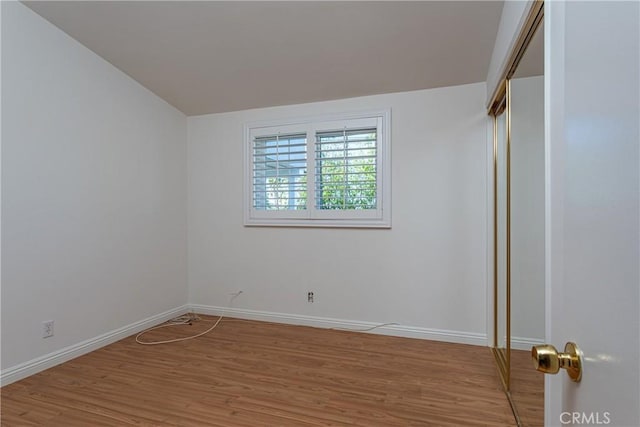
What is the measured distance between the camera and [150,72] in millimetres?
3051

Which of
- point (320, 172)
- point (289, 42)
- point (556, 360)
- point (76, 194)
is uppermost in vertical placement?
point (289, 42)

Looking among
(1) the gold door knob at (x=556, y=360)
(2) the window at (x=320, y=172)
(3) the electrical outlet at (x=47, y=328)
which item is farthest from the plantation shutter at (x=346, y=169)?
(1) the gold door knob at (x=556, y=360)

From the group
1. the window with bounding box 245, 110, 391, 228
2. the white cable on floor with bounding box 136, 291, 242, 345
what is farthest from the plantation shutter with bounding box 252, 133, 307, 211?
the white cable on floor with bounding box 136, 291, 242, 345

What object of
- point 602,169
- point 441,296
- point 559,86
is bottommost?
point 441,296

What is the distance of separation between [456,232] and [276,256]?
70.0 inches

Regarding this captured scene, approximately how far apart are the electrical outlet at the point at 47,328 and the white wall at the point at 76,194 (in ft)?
0.13

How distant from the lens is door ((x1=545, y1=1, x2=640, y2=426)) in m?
0.46

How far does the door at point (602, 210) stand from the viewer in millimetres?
462

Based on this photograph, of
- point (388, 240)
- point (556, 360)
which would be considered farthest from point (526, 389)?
point (388, 240)

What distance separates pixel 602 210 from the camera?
54 cm

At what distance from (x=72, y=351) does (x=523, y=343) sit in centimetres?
311

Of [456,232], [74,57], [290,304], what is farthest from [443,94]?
[74,57]

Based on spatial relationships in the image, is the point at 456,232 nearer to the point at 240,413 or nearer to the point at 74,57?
the point at 240,413

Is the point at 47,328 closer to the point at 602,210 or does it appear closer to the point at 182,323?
the point at 182,323
